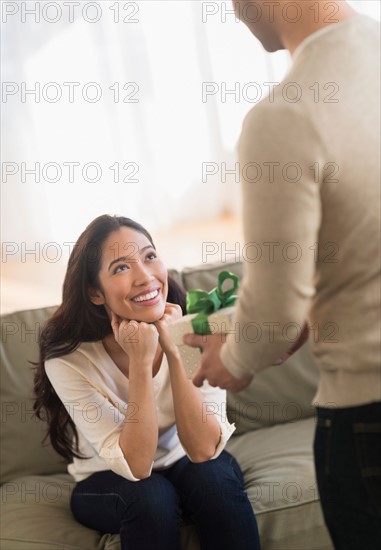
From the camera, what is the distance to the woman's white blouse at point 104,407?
1806 mm

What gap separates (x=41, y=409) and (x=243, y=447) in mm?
525

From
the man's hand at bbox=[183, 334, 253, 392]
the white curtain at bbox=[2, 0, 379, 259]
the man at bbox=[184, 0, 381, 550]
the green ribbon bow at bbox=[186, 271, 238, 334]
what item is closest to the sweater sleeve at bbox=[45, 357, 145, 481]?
the green ribbon bow at bbox=[186, 271, 238, 334]

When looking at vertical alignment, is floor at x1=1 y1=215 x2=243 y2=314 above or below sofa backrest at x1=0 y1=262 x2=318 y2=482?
below

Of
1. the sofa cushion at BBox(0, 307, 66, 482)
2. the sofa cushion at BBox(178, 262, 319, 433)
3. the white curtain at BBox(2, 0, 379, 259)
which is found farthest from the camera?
the white curtain at BBox(2, 0, 379, 259)

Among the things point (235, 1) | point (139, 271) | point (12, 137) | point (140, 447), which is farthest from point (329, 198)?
point (12, 137)

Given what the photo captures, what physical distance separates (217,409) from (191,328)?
0.52m

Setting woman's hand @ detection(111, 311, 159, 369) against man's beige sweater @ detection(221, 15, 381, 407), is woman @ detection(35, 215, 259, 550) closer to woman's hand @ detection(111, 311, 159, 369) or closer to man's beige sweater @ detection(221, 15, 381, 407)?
woman's hand @ detection(111, 311, 159, 369)

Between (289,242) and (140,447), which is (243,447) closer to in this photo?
(140,447)

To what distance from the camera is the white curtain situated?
4.65m

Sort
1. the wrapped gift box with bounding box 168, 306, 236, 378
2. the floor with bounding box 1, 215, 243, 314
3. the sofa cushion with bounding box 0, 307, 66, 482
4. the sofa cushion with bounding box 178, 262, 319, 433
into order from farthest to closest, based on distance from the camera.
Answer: the floor with bounding box 1, 215, 243, 314, the sofa cushion with bounding box 178, 262, 319, 433, the sofa cushion with bounding box 0, 307, 66, 482, the wrapped gift box with bounding box 168, 306, 236, 378

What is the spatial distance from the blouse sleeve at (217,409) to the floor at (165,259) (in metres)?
2.22

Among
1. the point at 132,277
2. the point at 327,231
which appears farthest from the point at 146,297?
the point at 327,231

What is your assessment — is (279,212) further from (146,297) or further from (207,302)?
(146,297)

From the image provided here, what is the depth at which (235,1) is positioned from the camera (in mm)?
1191
